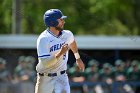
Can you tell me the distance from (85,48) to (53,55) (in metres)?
7.58

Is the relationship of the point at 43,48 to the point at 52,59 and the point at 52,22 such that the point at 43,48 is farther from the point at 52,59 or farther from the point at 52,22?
the point at 52,22

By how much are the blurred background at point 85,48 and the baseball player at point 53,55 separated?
450cm

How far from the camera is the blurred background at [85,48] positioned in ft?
38.8

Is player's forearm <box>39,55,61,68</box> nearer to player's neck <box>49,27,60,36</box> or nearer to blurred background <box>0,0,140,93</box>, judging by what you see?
player's neck <box>49,27,60,36</box>

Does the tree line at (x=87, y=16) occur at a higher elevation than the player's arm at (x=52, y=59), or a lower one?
lower

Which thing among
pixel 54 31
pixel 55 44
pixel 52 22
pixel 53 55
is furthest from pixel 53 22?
pixel 53 55

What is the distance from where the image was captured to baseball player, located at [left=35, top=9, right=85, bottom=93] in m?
6.90

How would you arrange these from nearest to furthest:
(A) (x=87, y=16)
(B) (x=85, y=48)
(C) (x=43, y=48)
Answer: (C) (x=43, y=48)
(B) (x=85, y=48)
(A) (x=87, y=16)

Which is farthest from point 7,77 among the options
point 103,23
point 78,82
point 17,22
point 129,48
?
point 103,23

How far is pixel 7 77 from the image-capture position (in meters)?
12.2

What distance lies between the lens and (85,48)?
571 inches

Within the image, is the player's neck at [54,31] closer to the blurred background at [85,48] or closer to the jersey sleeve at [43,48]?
the jersey sleeve at [43,48]

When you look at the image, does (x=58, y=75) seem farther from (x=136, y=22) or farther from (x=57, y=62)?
(x=136, y=22)

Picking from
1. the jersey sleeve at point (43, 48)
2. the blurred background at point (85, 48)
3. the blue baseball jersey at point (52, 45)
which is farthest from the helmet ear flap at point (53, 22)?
the blurred background at point (85, 48)
